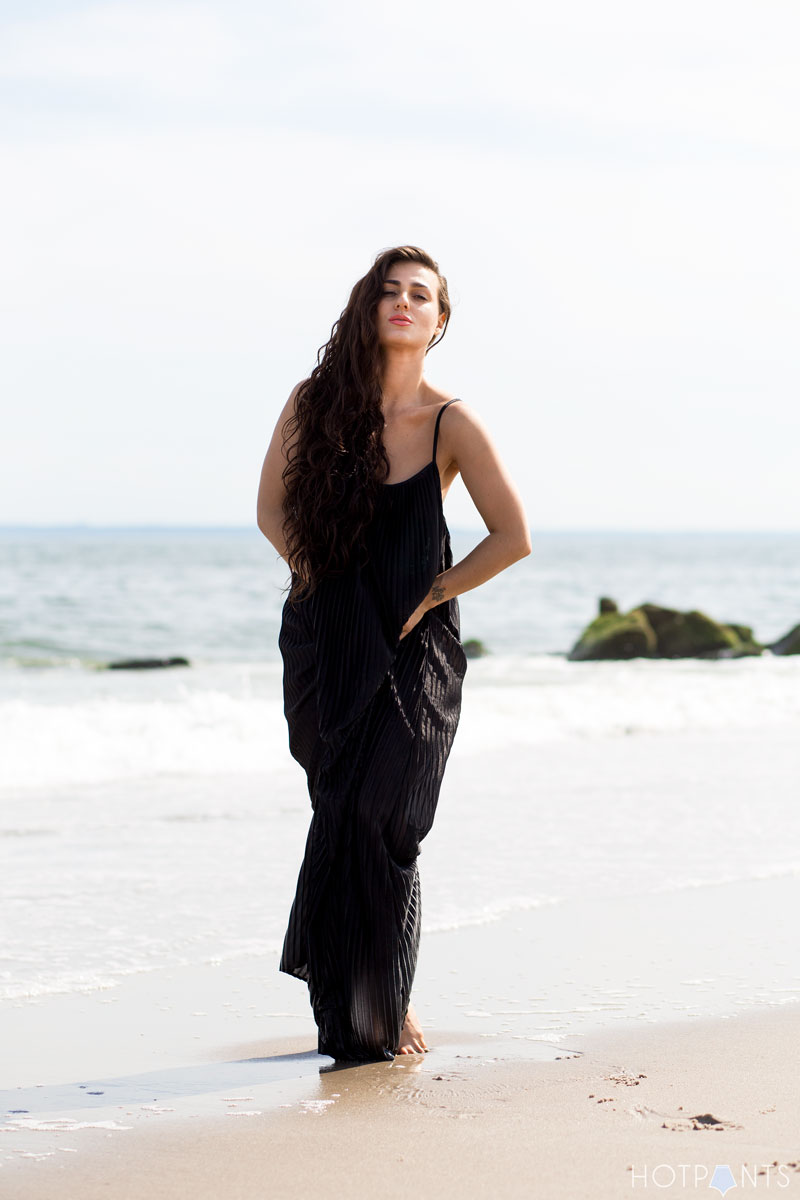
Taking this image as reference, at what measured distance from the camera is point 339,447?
11.7 ft

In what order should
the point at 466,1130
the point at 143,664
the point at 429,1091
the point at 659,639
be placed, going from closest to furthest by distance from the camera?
the point at 466,1130 < the point at 429,1091 < the point at 143,664 < the point at 659,639

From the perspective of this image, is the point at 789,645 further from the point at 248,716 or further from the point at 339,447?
the point at 339,447

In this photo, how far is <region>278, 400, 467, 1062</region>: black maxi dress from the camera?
349 cm

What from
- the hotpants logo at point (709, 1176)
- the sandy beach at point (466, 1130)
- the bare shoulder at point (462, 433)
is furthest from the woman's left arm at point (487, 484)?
the hotpants logo at point (709, 1176)

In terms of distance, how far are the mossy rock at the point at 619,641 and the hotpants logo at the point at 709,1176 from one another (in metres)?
19.3

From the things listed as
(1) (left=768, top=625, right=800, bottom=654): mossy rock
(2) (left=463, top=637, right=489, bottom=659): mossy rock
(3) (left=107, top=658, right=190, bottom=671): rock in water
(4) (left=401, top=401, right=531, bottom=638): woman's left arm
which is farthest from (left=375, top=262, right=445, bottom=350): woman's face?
(1) (left=768, top=625, right=800, bottom=654): mossy rock

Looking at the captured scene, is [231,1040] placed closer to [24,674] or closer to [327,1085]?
[327,1085]

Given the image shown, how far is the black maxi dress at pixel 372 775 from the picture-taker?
3.49 meters

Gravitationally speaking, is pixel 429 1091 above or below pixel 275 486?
below

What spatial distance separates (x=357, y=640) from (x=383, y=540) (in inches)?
11.1

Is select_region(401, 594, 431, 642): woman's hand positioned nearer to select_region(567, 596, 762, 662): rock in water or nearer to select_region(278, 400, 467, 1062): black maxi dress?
select_region(278, 400, 467, 1062): black maxi dress

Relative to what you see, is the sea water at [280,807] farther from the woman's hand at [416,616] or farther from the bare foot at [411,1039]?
the woman's hand at [416,616]

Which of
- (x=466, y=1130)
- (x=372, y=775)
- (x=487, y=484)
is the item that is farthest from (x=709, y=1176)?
(x=487, y=484)

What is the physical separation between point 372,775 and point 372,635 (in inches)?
14.6
